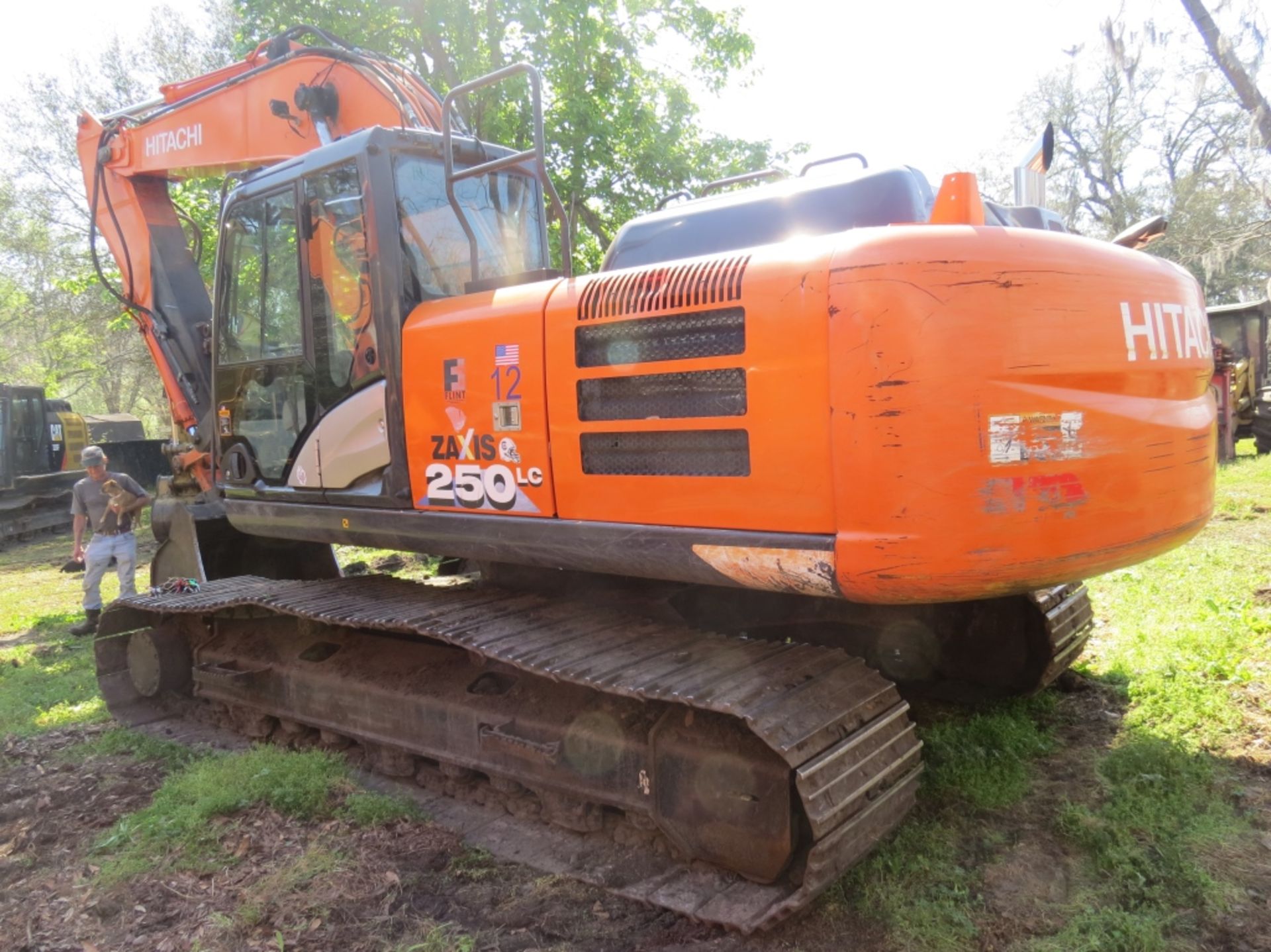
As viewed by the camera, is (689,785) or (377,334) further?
(377,334)

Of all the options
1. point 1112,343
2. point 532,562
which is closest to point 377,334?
point 532,562

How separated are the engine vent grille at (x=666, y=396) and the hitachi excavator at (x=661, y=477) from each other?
12 mm

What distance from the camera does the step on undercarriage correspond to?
2848mm

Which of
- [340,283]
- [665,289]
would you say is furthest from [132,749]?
[665,289]

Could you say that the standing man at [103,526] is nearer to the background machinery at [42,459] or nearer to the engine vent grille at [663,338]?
the engine vent grille at [663,338]

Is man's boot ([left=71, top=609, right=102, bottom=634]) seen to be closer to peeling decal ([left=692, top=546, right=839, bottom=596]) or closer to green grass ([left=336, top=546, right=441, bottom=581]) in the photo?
green grass ([left=336, top=546, right=441, bottom=581])

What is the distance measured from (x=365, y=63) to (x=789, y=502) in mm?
3701

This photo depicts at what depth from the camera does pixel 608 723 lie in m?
3.36

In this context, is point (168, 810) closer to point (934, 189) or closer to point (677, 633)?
point (677, 633)

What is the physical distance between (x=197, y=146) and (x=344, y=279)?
2.56m

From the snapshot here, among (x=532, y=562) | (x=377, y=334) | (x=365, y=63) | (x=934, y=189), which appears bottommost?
(x=532, y=562)

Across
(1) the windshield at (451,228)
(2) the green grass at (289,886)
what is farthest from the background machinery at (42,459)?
(2) the green grass at (289,886)

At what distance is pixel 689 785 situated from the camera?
10.1 feet

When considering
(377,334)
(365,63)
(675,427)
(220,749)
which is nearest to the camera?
(675,427)
